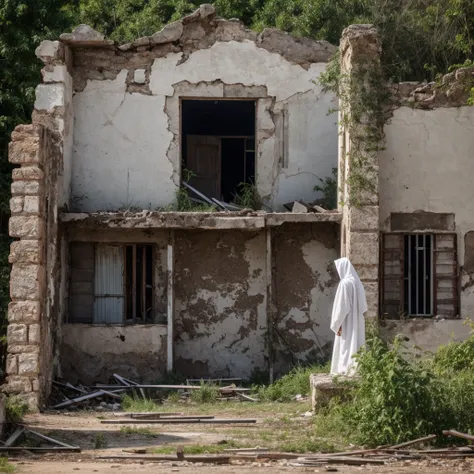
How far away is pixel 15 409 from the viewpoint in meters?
13.4

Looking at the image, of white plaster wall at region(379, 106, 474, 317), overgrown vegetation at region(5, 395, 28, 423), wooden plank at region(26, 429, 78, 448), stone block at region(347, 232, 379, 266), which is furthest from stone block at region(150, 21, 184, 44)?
wooden plank at region(26, 429, 78, 448)

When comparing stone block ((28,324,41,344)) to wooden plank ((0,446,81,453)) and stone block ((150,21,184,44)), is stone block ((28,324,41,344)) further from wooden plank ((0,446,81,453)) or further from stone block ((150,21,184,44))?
stone block ((150,21,184,44))

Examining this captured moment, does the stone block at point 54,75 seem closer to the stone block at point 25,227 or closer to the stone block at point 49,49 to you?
the stone block at point 49,49

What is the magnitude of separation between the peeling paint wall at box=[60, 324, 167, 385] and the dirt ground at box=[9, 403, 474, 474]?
2736 mm

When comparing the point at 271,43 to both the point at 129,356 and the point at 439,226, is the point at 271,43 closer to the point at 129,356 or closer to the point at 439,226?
the point at 439,226

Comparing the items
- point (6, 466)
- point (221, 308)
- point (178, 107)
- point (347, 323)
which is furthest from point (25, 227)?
point (6, 466)

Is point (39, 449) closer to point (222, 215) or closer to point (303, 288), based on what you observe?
point (222, 215)

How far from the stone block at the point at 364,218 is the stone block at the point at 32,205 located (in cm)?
479

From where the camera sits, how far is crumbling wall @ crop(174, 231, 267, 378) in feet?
62.6

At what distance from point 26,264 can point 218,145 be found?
19.1 feet

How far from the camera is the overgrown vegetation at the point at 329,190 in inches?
748

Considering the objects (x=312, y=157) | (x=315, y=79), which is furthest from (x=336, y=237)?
(x=315, y=79)

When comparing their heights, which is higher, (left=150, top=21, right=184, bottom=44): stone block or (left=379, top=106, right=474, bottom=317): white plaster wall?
(left=150, top=21, right=184, bottom=44): stone block

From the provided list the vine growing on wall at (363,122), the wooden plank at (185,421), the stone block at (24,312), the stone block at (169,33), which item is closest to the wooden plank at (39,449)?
the wooden plank at (185,421)
